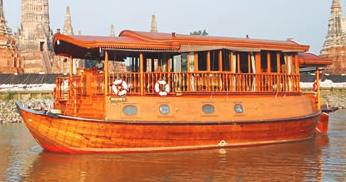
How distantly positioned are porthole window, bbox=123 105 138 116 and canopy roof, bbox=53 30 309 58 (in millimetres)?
1477

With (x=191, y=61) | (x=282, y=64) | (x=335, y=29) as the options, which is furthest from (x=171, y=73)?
(x=335, y=29)

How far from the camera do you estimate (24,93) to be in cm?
3281

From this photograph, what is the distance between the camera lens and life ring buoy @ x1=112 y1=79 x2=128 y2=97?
40.5 ft

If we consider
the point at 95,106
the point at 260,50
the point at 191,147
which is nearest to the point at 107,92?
→ the point at 95,106

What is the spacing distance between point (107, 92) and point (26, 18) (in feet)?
163

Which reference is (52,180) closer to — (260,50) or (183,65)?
(183,65)

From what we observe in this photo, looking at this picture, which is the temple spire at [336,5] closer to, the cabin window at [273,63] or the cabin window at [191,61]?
the cabin window at [273,63]

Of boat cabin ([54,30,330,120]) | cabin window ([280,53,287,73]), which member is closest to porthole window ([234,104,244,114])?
boat cabin ([54,30,330,120])

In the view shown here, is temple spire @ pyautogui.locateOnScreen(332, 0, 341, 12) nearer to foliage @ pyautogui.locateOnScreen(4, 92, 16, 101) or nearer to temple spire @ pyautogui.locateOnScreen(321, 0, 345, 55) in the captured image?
temple spire @ pyautogui.locateOnScreen(321, 0, 345, 55)

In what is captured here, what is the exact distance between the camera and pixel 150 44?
41.5 feet

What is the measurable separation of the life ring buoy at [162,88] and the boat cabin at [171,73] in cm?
1

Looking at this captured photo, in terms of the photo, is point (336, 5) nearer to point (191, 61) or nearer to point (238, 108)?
point (238, 108)

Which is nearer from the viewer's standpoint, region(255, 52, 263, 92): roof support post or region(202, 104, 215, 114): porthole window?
region(202, 104, 215, 114): porthole window

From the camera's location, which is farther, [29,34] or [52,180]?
[29,34]
